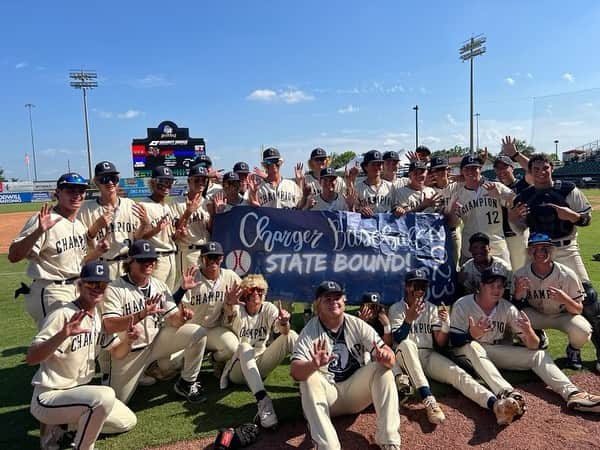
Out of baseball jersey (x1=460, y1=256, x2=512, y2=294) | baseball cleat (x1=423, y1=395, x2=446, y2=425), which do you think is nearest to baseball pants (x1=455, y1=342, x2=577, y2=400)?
baseball cleat (x1=423, y1=395, x2=446, y2=425)

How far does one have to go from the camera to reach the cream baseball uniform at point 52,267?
175 inches

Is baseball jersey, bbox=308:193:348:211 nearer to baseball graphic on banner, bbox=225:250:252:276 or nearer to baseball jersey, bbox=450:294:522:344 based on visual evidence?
baseball graphic on banner, bbox=225:250:252:276

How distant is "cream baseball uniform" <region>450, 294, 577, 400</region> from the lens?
179 inches

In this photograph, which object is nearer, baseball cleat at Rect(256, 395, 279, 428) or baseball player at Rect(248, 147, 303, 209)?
baseball cleat at Rect(256, 395, 279, 428)

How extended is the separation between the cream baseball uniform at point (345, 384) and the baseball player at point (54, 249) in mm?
2534

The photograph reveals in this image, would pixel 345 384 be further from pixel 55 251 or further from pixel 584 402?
pixel 55 251

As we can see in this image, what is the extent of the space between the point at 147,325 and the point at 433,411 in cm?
308

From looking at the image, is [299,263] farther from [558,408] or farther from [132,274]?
[558,408]

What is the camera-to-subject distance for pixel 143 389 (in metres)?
5.20

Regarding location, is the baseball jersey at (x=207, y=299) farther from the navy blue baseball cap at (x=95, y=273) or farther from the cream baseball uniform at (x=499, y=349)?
the cream baseball uniform at (x=499, y=349)

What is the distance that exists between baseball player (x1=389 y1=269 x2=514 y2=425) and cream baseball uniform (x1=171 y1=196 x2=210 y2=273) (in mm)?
2814

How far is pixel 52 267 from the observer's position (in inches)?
178

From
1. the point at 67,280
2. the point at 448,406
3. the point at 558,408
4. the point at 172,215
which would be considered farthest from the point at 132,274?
the point at 558,408

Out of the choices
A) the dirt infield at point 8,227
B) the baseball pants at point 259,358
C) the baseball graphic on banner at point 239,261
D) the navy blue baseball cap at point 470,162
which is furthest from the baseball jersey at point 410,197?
the dirt infield at point 8,227
